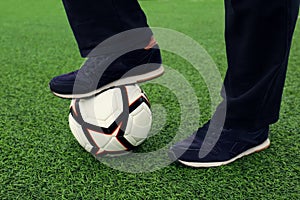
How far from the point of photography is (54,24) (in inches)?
154

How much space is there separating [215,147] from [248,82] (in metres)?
0.25

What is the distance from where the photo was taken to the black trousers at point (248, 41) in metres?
1.17

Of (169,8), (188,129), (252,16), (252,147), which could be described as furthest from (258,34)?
(169,8)

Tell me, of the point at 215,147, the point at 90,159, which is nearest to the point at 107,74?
the point at 90,159

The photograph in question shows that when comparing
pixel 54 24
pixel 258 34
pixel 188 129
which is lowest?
pixel 54 24

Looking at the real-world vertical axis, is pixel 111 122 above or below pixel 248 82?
below

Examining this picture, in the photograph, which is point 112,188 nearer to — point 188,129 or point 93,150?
point 93,150

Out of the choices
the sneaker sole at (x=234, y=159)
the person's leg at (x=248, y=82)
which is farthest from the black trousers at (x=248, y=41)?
the sneaker sole at (x=234, y=159)

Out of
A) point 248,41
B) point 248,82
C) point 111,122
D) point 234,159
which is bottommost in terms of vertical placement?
point 234,159

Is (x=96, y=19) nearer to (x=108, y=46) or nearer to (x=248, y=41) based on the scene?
(x=108, y=46)

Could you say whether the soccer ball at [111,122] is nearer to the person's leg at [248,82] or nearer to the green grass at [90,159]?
the green grass at [90,159]

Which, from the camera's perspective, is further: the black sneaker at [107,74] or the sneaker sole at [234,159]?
the black sneaker at [107,74]

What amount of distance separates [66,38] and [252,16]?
2335mm

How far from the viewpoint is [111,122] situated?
1.45m
